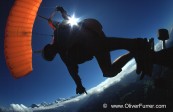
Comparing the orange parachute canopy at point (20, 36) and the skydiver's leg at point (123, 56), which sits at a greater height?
the orange parachute canopy at point (20, 36)

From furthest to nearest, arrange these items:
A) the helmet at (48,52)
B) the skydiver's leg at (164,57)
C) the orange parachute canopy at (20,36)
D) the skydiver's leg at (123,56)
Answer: the orange parachute canopy at (20,36) < the helmet at (48,52) < the skydiver's leg at (123,56) < the skydiver's leg at (164,57)

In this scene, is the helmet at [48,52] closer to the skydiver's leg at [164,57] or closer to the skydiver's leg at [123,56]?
the skydiver's leg at [123,56]

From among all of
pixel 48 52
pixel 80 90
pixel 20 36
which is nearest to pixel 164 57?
pixel 80 90

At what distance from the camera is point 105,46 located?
4754 mm

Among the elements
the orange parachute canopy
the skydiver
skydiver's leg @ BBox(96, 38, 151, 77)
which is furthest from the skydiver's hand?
the orange parachute canopy

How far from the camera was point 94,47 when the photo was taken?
15.7ft

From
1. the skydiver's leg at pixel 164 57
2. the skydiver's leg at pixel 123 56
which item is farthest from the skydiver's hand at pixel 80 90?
the skydiver's leg at pixel 164 57

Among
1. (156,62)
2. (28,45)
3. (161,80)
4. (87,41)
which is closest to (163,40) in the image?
(161,80)

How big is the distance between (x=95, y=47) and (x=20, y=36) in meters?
3.22

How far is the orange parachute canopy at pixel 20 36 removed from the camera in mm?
6500

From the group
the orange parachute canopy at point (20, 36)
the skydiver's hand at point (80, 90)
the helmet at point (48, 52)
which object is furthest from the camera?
the orange parachute canopy at point (20, 36)

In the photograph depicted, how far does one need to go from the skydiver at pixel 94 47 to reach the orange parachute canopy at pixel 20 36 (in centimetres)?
170

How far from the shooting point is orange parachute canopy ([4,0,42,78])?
650cm

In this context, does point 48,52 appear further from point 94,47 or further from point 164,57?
point 164,57
